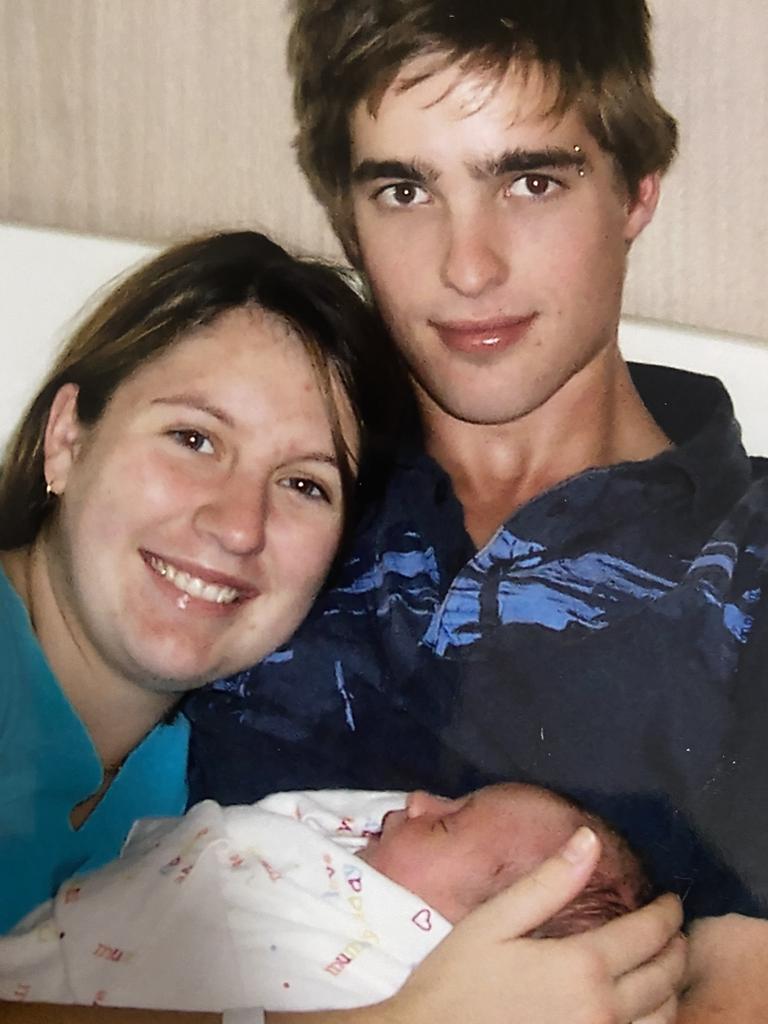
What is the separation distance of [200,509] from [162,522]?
29mm

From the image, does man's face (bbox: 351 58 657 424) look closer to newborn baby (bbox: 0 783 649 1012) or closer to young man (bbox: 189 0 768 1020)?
young man (bbox: 189 0 768 1020)

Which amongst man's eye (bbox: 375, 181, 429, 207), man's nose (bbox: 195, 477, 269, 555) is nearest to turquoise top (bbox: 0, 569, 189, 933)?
man's nose (bbox: 195, 477, 269, 555)

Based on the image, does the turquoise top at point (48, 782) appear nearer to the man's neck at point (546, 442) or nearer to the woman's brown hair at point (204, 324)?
the woman's brown hair at point (204, 324)

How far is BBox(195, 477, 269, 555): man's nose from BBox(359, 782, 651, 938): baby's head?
0.64 feet

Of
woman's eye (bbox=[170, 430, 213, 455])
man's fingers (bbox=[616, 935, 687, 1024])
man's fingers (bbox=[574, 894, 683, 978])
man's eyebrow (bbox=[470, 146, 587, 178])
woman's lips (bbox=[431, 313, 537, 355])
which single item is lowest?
man's fingers (bbox=[616, 935, 687, 1024])

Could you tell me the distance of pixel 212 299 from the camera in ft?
2.36

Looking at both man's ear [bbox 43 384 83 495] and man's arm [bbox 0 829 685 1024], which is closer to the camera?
man's arm [bbox 0 829 685 1024]

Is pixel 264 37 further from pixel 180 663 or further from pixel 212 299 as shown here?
pixel 180 663

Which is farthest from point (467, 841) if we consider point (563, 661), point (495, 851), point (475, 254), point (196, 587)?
point (475, 254)

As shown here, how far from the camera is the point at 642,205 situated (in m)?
0.69

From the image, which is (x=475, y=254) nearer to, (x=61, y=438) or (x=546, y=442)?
(x=546, y=442)

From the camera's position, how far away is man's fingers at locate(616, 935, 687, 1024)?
24.7 inches

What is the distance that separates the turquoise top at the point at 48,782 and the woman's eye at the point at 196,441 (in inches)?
6.0

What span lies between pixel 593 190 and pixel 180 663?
394mm
